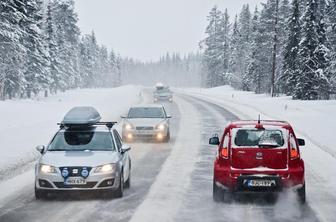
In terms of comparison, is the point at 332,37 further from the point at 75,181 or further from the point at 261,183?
the point at 75,181

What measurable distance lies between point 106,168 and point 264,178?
3.06 metres

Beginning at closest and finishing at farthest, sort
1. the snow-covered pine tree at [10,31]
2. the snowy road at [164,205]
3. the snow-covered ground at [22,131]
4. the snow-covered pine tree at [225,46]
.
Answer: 1. the snowy road at [164,205]
2. the snow-covered ground at [22,131]
3. the snow-covered pine tree at [10,31]
4. the snow-covered pine tree at [225,46]

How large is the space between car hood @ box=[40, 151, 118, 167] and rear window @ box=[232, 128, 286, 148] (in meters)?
2.48

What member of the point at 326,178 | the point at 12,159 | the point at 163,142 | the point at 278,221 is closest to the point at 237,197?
the point at 278,221

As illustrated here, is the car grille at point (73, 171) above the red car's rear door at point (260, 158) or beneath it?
beneath

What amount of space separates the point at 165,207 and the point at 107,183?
1318 mm

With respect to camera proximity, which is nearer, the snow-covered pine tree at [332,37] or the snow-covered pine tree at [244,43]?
the snow-covered pine tree at [332,37]

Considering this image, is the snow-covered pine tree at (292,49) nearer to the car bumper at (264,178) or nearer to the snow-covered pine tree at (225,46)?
the snow-covered pine tree at (225,46)

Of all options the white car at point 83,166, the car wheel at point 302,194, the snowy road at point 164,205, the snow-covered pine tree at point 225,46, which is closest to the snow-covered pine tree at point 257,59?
the snow-covered pine tree at point 225,46

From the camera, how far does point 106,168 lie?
11.0 m

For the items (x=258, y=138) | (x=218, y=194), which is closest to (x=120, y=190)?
(x=218, y=194)

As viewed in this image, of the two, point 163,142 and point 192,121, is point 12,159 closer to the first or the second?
point 163,142

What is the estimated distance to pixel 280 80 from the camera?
65250 millimetres

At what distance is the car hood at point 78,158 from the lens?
430 inches
